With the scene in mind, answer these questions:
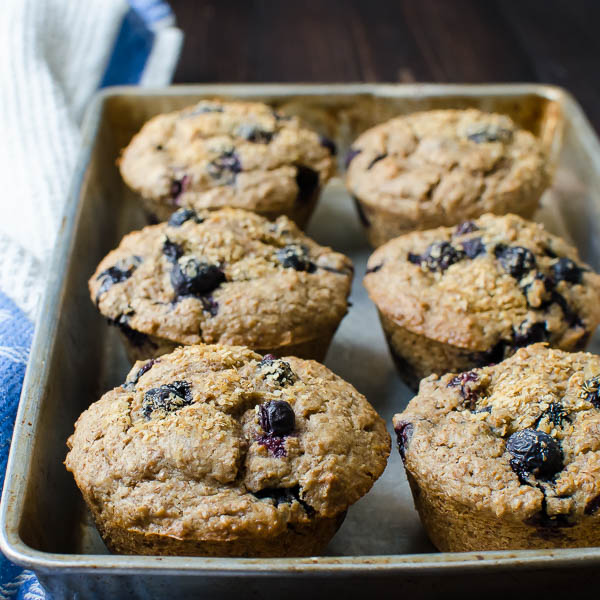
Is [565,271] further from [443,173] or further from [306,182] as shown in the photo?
[306,182]

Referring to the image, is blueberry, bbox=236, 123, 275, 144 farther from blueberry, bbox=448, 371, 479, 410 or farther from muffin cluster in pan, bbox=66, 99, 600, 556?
blueberry, bbox=448, 371, 479, 410

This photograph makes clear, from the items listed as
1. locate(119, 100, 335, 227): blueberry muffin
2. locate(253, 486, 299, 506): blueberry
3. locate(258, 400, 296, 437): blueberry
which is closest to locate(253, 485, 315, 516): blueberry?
locate(253, 486, 299, 506): blueberry

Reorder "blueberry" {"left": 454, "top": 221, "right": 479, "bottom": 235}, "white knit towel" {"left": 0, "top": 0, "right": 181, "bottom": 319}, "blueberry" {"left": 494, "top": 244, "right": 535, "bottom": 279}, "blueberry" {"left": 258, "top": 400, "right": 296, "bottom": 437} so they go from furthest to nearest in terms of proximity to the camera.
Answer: "white knit towel" {"left": 0, "top": 0, "right": 181, "bottom": 319}
"blueberry" {"left": 454, "top": 221, "right": 479, "bottom": 235}
"blueberry" {"left": 494, "top": 244, "right": 535, "bottom": 279}
"blueberry" {"left": 258, "top": 400, "right": 296, "bottom": 437}

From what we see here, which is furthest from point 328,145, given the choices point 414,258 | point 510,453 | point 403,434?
point 510,453

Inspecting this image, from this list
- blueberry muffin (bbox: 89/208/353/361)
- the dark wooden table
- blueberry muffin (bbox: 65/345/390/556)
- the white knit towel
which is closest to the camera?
blueberry muffin (bbox: 65/345/390/556)

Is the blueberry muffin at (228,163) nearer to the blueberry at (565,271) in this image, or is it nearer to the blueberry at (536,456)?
the blueberry at (565,271)

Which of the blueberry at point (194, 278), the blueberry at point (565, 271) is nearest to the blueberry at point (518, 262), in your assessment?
the blueberry at point (565, 271)

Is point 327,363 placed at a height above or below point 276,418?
below

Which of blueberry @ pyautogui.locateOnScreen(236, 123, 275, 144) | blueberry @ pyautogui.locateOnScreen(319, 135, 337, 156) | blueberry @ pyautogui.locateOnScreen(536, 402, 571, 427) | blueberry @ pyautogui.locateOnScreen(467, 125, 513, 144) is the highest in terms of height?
blueberry @ pyautogui.locateOnScreen(467, 125, 513, 144)
